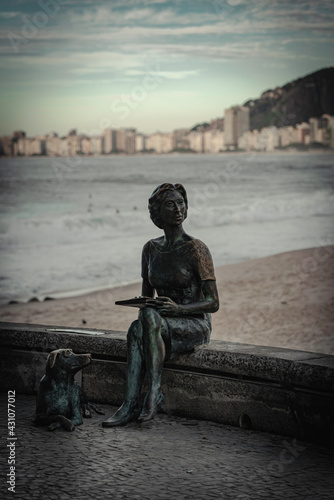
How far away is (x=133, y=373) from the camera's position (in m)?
5.69

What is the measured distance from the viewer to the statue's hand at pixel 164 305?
18.8 feet

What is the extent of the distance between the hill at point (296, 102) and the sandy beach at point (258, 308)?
410 inches

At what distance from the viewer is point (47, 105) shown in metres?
38.5

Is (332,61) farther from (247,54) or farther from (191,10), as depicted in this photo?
(191,10)

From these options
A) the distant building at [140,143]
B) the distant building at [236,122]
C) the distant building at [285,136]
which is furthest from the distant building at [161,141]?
the distant building at [285,136]

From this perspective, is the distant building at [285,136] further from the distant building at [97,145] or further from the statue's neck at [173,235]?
the statue's neck at [173,235]

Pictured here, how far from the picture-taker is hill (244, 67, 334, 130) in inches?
1329

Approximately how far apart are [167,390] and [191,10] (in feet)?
106

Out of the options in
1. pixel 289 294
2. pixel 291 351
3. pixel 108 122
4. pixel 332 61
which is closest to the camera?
pixel 291 351

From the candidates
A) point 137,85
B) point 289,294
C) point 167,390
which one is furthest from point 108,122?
point 167,390

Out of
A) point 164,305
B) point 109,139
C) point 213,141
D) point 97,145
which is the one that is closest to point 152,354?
point 164,305

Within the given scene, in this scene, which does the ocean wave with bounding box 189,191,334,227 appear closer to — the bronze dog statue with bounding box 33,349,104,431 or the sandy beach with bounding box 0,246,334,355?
the sandy beach with bounding box 0,246,334,355

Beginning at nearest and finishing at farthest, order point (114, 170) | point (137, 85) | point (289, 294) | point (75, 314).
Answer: point (75, 314), point (289, 294), point (137, 85), point (114, 170)

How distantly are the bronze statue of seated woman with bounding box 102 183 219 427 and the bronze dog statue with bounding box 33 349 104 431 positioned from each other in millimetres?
262
